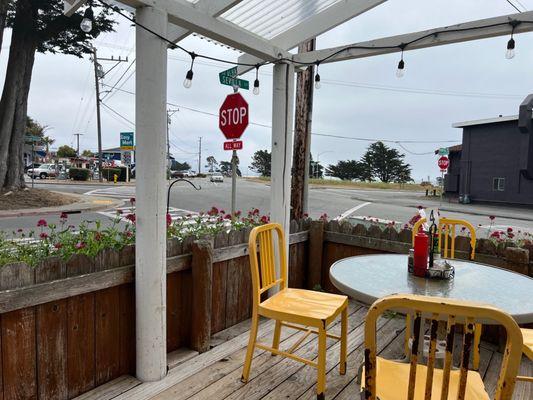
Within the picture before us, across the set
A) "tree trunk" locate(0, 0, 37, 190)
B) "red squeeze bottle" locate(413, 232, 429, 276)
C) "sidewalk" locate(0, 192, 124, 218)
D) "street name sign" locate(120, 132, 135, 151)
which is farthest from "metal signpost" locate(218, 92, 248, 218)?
"street name sign" locate(120, 132, 135, 151)

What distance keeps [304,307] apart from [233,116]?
1746 millimetres

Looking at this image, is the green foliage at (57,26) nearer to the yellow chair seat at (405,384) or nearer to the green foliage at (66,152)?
the yellow chair seat at (405,384)

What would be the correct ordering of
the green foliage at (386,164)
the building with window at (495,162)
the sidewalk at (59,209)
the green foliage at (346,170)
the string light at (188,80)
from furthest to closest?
the green foliage at (346,170), the green foliage at (386,164), the building with window at (495,162), the sidewalk at (59,209), the string light at (188,80)

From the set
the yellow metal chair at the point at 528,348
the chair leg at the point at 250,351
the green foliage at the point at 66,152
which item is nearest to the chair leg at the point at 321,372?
the chair leg at the point at 250,351

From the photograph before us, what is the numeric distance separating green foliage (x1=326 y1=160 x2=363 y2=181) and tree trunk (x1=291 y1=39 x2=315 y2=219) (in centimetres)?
4082

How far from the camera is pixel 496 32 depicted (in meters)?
2.11

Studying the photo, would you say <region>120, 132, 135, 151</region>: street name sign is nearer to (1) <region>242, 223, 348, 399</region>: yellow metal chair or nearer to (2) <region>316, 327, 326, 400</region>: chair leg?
(1) <region>242, 223, 348, 399</region>: yellow metal chair

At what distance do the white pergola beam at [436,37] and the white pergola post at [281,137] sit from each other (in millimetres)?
275

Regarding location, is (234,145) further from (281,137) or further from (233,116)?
(281,137)

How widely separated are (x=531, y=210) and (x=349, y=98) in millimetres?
12669

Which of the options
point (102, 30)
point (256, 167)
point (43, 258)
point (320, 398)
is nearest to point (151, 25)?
point (43, 258)

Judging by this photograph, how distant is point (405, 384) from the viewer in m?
1.25

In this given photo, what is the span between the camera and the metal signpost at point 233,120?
2947mm

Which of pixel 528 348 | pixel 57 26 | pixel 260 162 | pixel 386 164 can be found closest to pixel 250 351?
pixel 528 348
